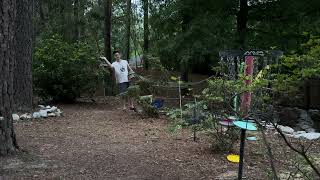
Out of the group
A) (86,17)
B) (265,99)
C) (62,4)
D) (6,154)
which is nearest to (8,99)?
(6,154)

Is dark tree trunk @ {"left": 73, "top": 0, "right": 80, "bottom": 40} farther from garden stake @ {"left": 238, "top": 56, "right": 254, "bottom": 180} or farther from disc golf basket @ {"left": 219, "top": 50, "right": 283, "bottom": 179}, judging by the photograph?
garden stake @ {"left": 238, "top": 56, "right": 254, "bottom": 180}

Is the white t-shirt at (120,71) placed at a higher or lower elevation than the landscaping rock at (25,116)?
higher

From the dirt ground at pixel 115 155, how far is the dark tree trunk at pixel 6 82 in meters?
0.19

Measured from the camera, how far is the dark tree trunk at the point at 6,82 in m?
5.12

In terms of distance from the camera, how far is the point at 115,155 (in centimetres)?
551

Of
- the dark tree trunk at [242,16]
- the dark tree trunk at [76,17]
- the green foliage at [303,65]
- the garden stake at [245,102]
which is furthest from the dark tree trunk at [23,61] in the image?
the dark tree trunk at [76,17]

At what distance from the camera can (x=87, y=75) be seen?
11.3m

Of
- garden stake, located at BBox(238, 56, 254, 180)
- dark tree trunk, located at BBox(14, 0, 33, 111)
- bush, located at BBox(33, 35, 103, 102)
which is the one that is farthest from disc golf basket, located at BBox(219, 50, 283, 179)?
bush, located at BBox(33, 35, 103, 102)

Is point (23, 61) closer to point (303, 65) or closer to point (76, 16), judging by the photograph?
point (303, 65)

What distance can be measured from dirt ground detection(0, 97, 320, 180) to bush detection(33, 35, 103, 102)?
10.0ft

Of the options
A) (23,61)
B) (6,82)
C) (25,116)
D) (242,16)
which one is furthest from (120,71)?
(6,82)

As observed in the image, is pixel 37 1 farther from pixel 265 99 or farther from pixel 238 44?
pixel 265 99

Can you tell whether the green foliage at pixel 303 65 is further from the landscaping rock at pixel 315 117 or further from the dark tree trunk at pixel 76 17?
the dark tree trunk at pixel 76 17

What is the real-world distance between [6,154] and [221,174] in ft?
7.94
